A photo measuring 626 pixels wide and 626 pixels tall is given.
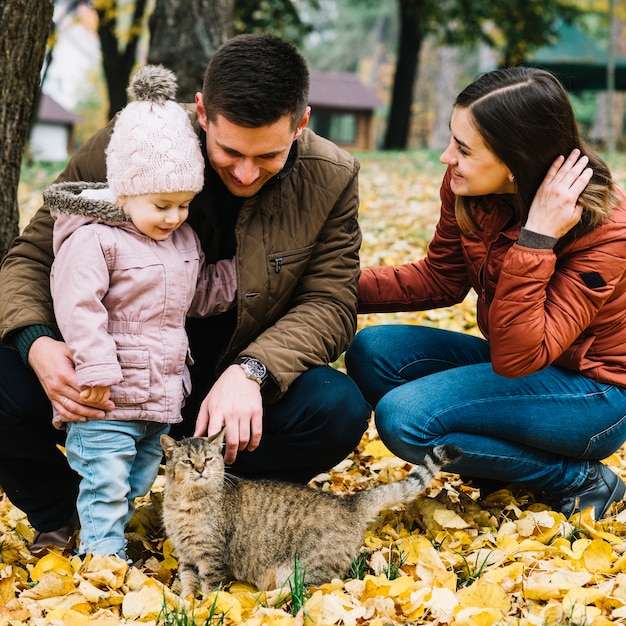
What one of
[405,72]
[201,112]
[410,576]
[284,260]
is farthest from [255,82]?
[405,72]

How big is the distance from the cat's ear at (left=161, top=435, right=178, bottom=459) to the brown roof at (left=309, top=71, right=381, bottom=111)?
34690 mm

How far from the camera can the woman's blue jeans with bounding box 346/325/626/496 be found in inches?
116

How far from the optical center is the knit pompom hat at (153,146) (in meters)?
2.66

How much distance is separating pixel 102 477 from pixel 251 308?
821 millimetres

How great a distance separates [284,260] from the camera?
3.06 metres

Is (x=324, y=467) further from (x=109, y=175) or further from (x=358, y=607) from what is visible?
(x=109, y=175)

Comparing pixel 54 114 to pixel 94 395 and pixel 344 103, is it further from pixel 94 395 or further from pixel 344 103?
pixel 94 395

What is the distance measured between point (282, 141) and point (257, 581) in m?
1.54

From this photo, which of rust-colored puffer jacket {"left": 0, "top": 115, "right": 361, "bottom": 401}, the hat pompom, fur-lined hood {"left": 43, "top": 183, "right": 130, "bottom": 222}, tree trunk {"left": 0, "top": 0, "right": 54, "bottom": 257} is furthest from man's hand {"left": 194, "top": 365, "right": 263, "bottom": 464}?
tree trunk {"left": 0, "top": 0, "right": 54, "bottom": 257}

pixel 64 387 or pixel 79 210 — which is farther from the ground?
pixel 79 210

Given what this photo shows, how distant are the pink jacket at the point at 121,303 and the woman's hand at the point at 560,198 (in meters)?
1.24

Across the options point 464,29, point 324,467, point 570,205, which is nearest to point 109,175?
point 324,467

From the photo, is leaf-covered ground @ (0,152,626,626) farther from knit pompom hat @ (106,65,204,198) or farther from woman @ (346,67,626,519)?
knit pompom hat @ (106,65,204,198)

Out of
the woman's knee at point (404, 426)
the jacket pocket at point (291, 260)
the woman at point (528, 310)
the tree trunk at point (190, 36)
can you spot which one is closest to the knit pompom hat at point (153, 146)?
the jacket pocket at point (291, 260)
